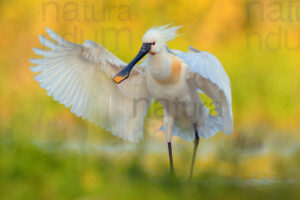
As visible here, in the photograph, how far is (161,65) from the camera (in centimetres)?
463

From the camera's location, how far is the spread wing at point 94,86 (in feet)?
15.3

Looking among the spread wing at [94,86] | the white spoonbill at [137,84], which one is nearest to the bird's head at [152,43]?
the white spoonbill at [137,84]

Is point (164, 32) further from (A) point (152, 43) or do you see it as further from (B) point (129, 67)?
(B) point (129, 67)

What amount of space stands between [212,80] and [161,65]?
23.3 inches

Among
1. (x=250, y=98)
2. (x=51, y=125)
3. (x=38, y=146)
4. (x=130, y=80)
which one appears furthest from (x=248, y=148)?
(x=250, y=98)

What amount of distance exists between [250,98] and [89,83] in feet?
12.0

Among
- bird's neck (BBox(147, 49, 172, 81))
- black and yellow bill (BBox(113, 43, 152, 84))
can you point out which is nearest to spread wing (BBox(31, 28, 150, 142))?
black and yellow bill (BBox(113, 43, 152, 84))

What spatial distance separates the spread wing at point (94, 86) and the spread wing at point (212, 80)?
52 cm

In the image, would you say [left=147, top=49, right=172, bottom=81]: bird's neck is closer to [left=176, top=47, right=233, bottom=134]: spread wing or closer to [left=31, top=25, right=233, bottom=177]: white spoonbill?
[left=31, top=25, right=233, bottom=177]: white spoonbill

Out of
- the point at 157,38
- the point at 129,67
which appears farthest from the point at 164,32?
the point at 129,67

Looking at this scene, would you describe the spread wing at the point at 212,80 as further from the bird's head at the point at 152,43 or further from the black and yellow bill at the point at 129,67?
the black and yellow bill at the point at 129,67

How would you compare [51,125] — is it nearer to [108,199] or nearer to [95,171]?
[95,171]

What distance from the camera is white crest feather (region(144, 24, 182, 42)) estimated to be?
4.65 meters

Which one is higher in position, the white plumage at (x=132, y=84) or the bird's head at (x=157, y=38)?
the bird's head at (x=157, y=38)
